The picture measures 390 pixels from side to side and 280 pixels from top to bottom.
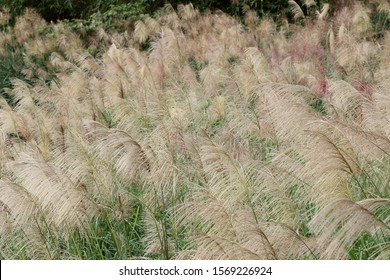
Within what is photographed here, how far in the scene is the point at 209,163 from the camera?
3789mm

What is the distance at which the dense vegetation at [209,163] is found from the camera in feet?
10.0

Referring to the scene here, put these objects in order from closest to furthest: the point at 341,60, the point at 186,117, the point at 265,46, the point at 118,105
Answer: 1. the point at 186,117
2. the point at 118,105
3. the point at 341,60
4. the point at 265,46

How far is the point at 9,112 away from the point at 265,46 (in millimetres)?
4024

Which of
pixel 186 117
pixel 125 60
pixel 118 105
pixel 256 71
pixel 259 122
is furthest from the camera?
pixel 125 60

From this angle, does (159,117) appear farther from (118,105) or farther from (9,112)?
(9,112)

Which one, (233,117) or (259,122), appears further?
(233,117)

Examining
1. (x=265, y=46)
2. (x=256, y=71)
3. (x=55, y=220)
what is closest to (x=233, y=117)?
(x=256, y=71)

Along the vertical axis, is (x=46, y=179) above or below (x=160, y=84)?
above

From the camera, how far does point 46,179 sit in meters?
3.41

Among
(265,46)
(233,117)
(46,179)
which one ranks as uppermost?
(46,179)

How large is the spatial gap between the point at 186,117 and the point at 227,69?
1868mm

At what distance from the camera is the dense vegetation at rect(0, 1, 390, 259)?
3.05 meters

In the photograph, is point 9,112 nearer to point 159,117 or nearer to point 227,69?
point 159,117

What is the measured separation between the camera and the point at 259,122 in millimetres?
4816
